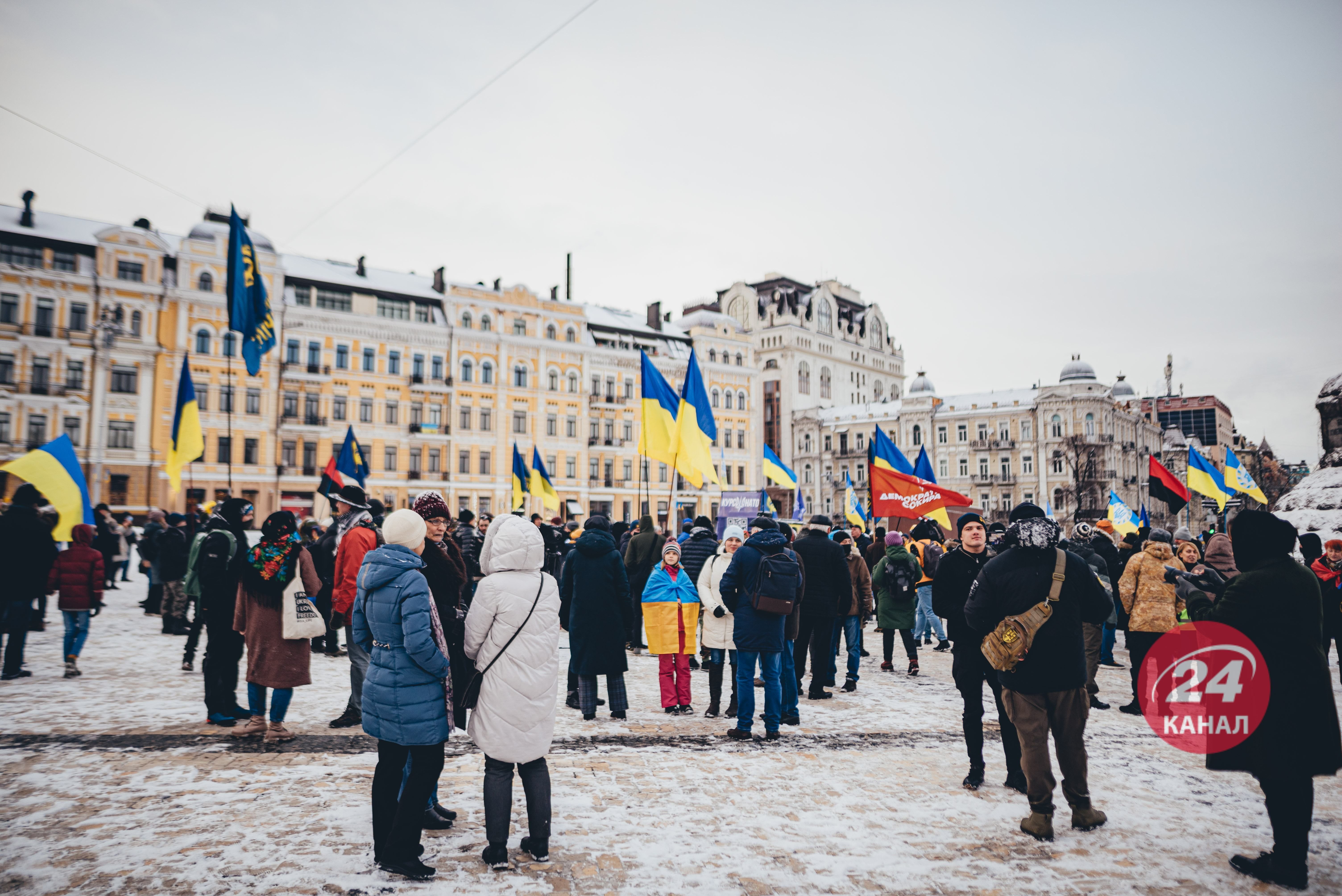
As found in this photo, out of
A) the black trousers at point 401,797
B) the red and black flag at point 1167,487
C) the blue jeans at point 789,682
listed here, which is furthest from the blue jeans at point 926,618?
the black trousers at point 401,797

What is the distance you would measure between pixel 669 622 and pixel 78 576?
23.6 feet

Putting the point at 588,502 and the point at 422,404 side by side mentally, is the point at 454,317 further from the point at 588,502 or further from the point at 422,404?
the point at 588,502

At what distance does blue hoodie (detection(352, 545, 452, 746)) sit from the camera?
4.26 metres

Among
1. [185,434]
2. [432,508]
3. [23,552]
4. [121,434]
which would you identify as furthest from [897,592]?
[121,434]

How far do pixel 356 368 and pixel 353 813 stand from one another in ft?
147

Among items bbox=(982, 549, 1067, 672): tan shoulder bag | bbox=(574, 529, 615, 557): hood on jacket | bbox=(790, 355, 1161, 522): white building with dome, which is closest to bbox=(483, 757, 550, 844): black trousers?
bbox=(982, 549, 1067, 672): tan shoulder bag

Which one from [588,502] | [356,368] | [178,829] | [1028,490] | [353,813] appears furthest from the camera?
[1028,490]

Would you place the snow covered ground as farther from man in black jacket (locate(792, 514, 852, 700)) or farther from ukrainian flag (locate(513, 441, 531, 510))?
ukrainian flag (locate(513, 441, 531, 510))

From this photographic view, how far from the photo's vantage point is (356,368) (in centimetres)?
4641

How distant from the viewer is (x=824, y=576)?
348 inches

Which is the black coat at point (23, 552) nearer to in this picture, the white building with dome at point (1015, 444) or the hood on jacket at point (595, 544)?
the hood on jacket at point (595, 544)

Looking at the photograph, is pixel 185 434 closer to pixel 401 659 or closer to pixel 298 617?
pixel 298 617

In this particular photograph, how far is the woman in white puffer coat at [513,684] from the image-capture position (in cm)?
442

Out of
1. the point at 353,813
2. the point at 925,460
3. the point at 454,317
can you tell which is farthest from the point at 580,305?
the point at 353,813
